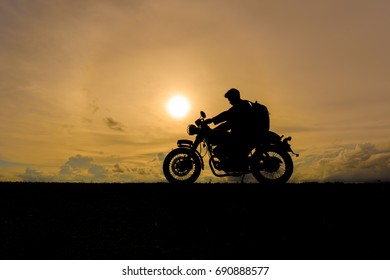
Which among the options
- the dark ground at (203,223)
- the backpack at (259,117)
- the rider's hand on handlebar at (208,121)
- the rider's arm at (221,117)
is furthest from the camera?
the rider's hand on handlebar at (208,121)

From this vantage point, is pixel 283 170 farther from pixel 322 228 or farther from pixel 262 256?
pixel 262 256

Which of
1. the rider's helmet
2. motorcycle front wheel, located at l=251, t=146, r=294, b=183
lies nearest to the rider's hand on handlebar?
the rider's helmet

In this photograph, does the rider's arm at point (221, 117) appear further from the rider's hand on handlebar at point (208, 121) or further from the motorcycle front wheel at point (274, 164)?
the motorcycle front wheel at point (274, 164)

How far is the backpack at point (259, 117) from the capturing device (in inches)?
478

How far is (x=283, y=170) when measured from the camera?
496 inches

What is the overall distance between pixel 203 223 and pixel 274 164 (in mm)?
4714

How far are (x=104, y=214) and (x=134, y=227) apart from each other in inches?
52.0

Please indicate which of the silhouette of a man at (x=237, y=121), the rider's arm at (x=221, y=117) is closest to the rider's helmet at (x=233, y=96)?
the silhouette of a man at (x=237, y=121)

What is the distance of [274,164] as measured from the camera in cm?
1255

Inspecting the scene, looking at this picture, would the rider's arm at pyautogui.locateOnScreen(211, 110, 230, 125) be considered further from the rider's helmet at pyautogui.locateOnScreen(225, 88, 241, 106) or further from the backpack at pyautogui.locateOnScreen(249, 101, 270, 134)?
the backpack at pyautogui.locateOnScreen(249, 101, 270, 134)

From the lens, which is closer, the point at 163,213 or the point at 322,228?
the point at 322,228

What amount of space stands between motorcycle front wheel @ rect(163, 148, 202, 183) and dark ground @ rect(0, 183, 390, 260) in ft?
3.67

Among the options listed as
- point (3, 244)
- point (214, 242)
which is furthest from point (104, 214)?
point (214, 242)

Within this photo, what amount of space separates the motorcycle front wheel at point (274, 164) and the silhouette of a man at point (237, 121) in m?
0.45
